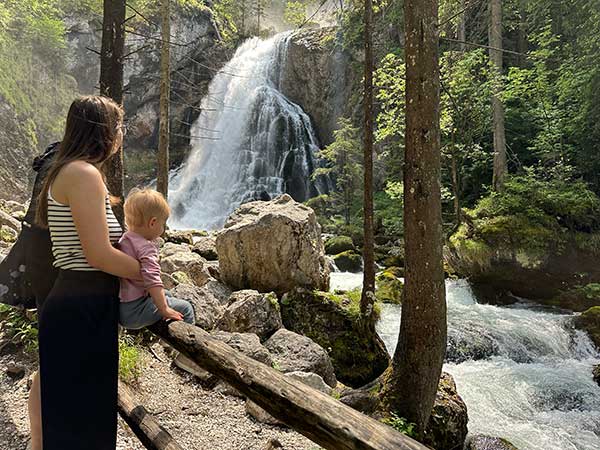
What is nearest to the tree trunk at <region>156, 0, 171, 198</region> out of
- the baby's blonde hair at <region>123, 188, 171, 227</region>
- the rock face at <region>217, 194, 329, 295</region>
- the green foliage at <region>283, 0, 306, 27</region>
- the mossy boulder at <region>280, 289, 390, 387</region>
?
the rock face at <region>217, 194, 329, 295</region>

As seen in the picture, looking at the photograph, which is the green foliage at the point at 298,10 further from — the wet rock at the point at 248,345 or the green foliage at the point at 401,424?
the green foliage at the point at 401,424

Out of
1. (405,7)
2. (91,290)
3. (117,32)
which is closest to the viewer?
(91,290)

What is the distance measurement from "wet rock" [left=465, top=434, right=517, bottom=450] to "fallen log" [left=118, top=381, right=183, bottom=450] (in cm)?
433

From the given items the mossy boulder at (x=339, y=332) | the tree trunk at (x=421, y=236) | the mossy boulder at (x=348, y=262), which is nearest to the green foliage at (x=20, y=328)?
the tree trunk at (x=421, y=236)

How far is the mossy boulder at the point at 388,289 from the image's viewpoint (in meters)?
10.1

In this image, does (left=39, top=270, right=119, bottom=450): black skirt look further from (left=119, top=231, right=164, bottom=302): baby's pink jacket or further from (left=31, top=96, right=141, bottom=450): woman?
(left=119, top=231, right=164, bottom=302): baby's pink jacket

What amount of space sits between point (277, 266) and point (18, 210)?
37.6 feet

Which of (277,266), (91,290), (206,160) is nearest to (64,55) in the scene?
(206,160)

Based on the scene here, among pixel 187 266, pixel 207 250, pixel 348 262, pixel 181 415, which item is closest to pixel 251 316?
pixel 181 415

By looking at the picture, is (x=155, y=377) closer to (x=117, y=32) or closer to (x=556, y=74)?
(x=117, y=32)

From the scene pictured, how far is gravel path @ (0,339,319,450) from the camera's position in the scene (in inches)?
122

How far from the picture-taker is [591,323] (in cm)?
855

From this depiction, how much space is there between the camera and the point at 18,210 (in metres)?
14.2

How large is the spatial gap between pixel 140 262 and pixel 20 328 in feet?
10.6
